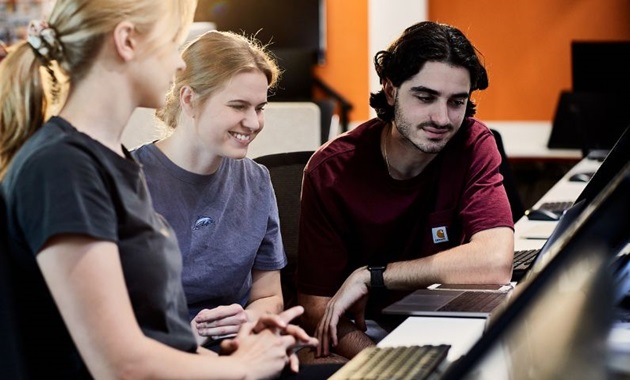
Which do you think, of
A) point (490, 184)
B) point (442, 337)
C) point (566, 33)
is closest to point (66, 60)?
point (442, 337)

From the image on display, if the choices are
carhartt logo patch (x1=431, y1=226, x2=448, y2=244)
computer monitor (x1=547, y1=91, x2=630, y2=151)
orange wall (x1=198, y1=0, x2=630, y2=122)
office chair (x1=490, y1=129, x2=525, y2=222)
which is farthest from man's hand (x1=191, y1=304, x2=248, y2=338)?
orange wall (x1=198, y1=0, x2=630, y2=122)

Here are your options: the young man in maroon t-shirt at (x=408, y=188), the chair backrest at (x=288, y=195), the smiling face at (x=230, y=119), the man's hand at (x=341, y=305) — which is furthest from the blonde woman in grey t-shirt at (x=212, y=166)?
the chair backrest at (x=288, y=195)

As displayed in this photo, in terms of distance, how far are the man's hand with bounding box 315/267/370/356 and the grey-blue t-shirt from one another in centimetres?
19

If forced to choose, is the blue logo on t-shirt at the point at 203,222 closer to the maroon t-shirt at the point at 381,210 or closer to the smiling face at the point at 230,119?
the smiling face at the point at 230,119

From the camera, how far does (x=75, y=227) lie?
112 centimetres

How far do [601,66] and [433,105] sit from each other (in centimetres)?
311

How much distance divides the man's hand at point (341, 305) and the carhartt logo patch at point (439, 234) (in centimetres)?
20

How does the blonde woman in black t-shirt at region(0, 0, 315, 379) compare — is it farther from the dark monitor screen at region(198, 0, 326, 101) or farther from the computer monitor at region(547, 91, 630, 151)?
the dark monitor screen at region(198, 0, 326, 101)

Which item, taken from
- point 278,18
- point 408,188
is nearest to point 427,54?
point 408,188

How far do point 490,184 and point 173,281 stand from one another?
3.64ft

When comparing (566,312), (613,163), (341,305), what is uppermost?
(566,312)

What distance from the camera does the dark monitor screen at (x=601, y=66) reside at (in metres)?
4.95

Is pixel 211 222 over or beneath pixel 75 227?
beneath

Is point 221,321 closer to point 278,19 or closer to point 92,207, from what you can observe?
point 92,207
